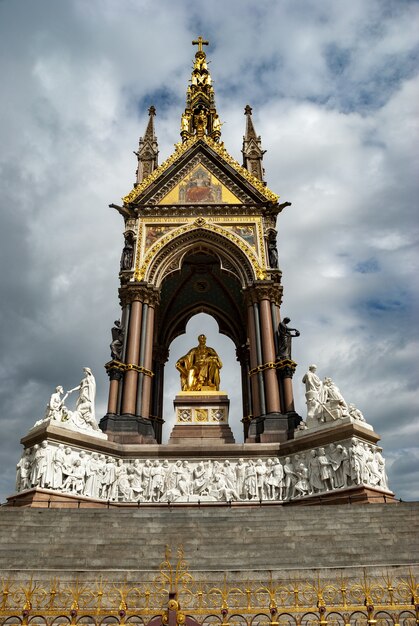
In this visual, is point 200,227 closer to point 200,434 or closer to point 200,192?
point 200,192

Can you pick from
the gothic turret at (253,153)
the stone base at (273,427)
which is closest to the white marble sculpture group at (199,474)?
the stone base at (273,427)

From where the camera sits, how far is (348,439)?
50.9 ft

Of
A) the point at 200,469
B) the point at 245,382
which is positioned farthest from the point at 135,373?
the point at 245,382

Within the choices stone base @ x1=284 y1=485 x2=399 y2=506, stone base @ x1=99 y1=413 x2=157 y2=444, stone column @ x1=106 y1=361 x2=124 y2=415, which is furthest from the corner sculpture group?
stone column @ x1=106 y1=361 x2=124 y2=415

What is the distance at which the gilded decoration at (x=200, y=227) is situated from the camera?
2223 centimetres

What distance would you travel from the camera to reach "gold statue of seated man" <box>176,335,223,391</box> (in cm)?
2217

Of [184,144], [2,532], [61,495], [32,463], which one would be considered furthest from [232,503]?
[184,144]

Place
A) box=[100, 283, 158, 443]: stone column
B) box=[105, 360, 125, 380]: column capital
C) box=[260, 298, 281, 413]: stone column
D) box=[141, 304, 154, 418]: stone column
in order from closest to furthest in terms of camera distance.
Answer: box=[100, 283, 158, 443]: stone column, box=[260, 298, 281, 413]: stone column, box=[141, 304, 154, 418]: stone column, box=[105, 360, 125, 380]: column capital

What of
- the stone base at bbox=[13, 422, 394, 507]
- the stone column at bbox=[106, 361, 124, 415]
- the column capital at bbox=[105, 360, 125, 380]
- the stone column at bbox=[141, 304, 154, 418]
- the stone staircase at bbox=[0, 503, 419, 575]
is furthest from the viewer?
the column capital at bbox=[105, 360, 125, 380]

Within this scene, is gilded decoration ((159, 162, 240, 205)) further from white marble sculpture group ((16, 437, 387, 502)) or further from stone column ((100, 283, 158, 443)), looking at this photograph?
white marble sculpture group ((16, 437, 387, 502))

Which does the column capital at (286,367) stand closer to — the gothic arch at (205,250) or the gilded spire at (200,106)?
the gothic arch at (205,250)

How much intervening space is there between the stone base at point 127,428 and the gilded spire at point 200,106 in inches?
676

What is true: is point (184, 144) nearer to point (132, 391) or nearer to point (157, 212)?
point (157, 212)

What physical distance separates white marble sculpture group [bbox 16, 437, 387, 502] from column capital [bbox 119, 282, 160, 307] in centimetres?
708
